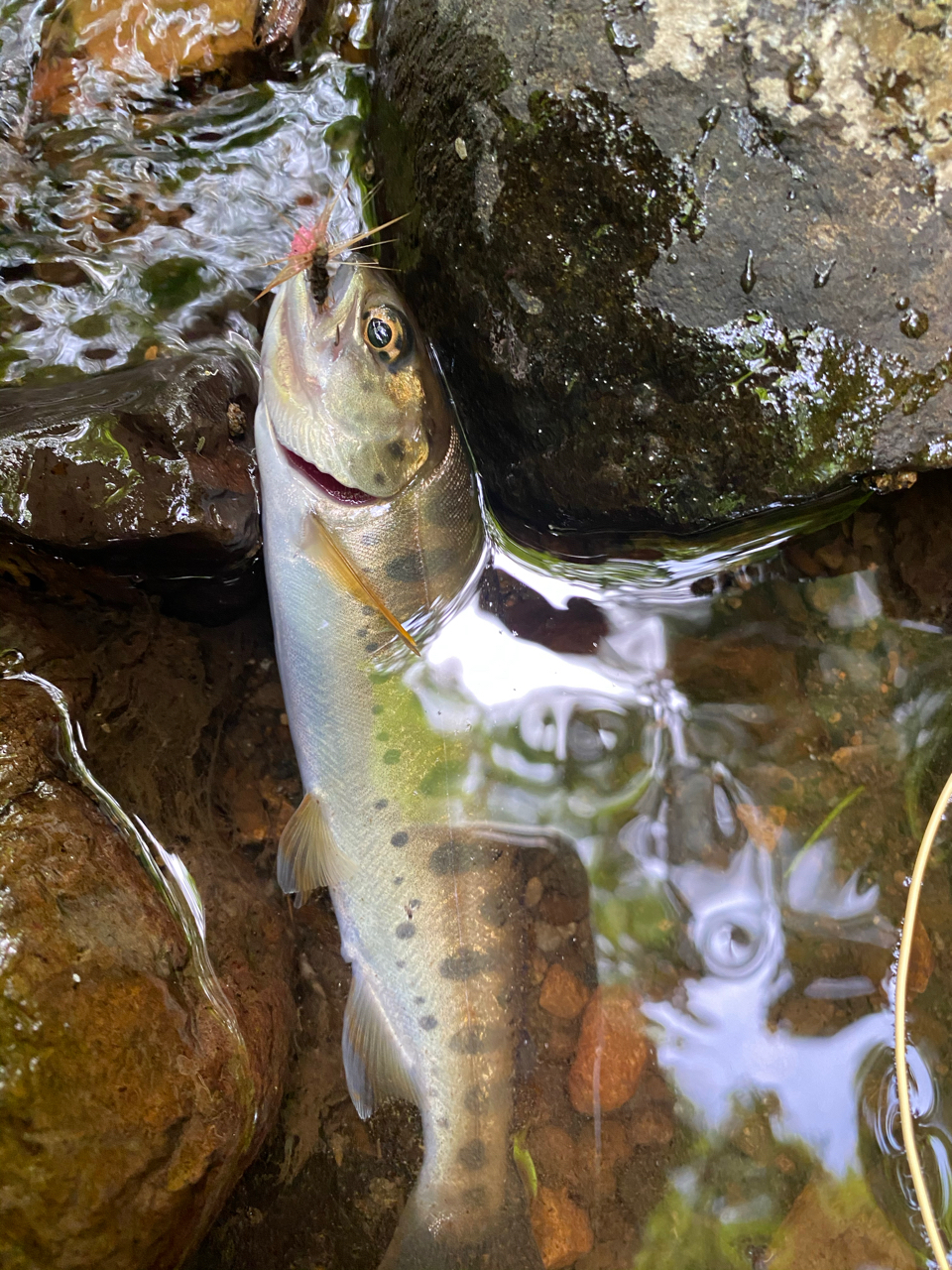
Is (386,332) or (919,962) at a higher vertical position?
(386,332)

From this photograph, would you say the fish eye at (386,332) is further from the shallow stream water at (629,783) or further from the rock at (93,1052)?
the rock at (93,1052)

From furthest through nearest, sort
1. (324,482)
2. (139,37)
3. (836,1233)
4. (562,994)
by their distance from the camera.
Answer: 1. (562,994)
2. (139,37)
3. (836,1233)
4. (324,482)

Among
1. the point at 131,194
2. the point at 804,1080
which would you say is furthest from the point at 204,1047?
the point at 131,194

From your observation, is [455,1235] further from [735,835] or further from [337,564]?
[337,564]

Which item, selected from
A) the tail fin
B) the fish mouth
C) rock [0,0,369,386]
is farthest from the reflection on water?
rock [0,0,369,386]

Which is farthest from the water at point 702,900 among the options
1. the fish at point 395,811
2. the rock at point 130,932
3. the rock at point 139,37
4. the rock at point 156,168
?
the rock at point 139,37

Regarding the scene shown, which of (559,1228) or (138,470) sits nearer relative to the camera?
(138,470)

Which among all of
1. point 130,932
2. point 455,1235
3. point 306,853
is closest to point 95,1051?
point 130,932

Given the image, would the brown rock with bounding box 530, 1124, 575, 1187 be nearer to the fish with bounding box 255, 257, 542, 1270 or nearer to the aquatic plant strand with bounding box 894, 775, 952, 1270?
the fish with bounding box 255, 257, 542, 1270
